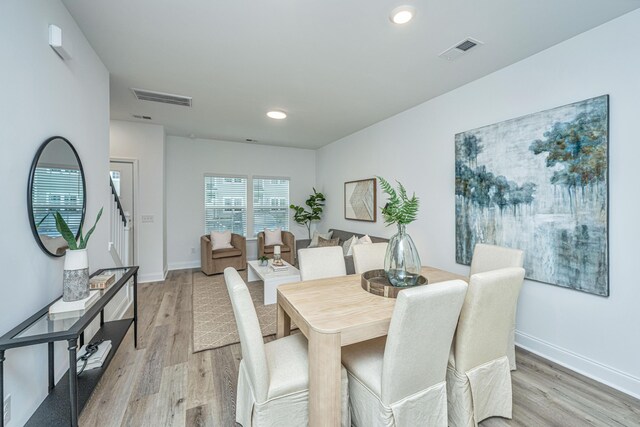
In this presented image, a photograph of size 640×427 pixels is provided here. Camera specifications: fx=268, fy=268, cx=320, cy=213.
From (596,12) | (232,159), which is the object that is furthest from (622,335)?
(232,159)

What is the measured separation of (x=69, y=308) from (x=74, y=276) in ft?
0.60

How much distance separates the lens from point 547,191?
88.5 inches

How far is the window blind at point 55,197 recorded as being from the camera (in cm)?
155

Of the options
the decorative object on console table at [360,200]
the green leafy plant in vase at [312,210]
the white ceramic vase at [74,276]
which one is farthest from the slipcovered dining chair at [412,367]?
the green leafy plant in vase at [312,210]

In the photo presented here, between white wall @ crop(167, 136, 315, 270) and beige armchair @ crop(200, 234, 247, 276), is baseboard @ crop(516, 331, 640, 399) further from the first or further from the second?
white wall @ crop(167, 136, 315, 270)

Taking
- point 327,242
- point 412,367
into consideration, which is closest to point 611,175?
point 412,367

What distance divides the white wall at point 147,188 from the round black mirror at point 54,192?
250 cm

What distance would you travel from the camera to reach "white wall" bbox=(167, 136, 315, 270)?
5305mm

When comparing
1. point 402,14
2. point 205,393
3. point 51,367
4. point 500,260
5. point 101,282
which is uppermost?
point 402,14

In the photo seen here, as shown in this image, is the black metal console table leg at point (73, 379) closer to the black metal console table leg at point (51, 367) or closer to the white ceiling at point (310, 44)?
the black metal console table leg at point (51, 367)

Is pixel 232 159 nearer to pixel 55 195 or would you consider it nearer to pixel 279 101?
pixel 279 101

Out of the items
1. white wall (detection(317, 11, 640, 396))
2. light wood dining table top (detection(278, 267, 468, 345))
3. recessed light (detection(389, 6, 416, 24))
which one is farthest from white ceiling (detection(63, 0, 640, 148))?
light wood dining table top (detection(278, 267, 468, 345))

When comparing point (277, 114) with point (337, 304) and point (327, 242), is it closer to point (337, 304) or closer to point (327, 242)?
point (327, 242)

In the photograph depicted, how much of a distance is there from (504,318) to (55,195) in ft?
9.34
